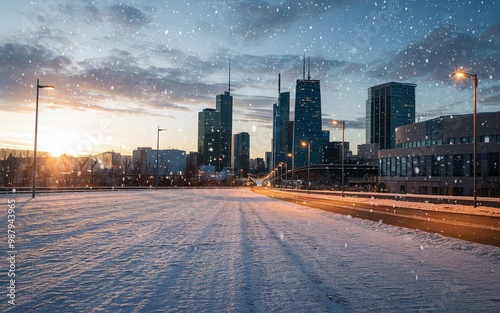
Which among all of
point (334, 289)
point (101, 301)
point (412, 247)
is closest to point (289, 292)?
point (334, 289)

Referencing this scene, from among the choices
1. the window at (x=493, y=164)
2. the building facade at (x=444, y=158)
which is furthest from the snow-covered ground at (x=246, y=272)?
the window at (x=493, y=164)

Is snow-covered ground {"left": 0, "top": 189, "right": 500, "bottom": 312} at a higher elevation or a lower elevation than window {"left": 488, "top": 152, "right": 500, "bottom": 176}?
lower

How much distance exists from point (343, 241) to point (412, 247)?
2045 millimetres

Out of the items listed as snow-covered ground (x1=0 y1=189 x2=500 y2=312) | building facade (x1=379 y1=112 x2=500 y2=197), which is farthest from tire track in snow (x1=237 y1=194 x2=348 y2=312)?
→ building facade (x1=379 y1=112 x2=500 y2=197)

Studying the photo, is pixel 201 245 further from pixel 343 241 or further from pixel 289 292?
pixel 289 292

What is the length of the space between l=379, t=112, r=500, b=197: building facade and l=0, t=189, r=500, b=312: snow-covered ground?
5870 cm

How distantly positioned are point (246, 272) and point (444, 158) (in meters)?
81.1

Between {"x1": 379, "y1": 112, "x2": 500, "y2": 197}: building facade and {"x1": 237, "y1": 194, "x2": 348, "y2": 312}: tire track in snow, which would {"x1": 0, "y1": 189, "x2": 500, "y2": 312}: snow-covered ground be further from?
{"x1": 379, "y1": 112, "x2": 500, "y2": 197}: building facade

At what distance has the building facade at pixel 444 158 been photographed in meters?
71.7

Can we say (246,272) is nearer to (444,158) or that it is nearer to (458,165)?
(458,165)

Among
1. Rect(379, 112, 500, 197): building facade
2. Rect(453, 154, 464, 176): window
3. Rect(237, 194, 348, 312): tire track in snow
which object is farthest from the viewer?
Rect(453, 154, 464, 176): window

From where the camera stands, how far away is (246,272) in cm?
806

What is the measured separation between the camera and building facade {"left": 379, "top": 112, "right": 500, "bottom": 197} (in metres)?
71.7

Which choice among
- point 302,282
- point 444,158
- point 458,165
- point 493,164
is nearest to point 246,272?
point 302,282
